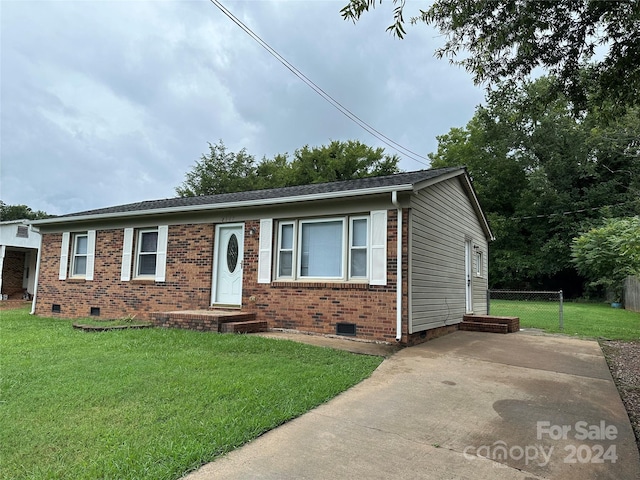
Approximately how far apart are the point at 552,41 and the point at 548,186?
24055mm

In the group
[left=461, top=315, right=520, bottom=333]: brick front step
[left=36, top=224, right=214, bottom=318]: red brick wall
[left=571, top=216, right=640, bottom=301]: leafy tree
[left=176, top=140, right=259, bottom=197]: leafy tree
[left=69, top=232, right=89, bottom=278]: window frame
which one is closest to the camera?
Answer: [left=571, top=216, right=640, bottom=301]: leafy tree

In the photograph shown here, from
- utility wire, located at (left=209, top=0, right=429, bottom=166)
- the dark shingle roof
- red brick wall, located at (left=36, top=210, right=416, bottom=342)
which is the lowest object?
red brick wall, located at (left=36, top=210, right=416, bottom=342)

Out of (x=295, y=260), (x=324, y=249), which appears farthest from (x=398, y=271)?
(x=295, y=260)

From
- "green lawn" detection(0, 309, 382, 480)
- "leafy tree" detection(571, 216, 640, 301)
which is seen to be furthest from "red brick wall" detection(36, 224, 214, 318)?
"leafy tree" detection(571, 216, 640, 301)

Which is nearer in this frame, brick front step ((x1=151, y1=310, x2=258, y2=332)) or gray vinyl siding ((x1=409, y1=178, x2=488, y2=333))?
gray vinyl siding ((x1=409, y1=178, x2=488, y2=333))

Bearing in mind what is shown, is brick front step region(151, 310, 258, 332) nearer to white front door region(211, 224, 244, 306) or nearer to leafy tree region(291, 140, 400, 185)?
white front door region(211, 224, 244, 306)

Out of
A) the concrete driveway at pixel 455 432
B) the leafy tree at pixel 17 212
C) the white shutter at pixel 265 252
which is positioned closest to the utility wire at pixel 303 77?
the white shutter at pixel 265 252

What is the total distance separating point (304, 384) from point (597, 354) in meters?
5.67

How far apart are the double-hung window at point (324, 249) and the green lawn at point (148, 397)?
189 centimetres

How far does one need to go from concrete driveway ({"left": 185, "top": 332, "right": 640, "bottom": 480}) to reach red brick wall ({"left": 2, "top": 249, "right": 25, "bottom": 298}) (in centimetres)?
2003

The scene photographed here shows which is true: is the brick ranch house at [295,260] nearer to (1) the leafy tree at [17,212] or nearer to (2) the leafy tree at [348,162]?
(2) the leafy tree at [348,162]

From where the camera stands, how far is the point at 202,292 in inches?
361

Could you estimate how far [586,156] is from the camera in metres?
26.4

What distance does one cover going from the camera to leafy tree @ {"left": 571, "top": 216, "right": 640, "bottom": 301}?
26.3 feet
